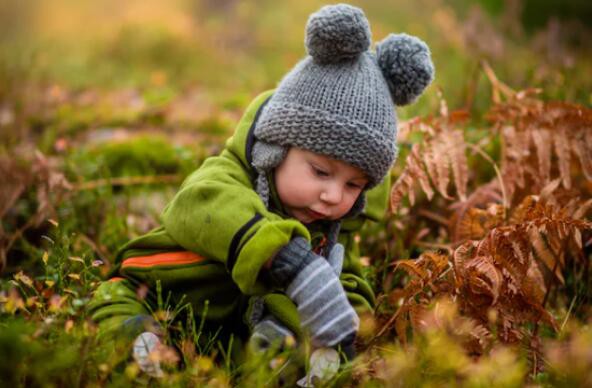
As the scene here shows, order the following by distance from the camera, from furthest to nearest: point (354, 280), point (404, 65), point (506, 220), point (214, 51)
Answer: point (214, 51), point (506, 220), point (354, 280), point (404, 65)

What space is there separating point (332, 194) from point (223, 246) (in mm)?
453

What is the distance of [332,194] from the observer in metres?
2.40

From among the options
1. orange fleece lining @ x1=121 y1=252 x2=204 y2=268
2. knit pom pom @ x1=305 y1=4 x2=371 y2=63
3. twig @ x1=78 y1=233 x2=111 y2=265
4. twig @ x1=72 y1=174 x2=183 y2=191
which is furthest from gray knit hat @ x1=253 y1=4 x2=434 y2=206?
twig @ x1=72 y1=174 x2=183 y2=191

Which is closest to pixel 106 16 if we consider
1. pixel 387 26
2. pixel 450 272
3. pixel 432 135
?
pixel 387 26

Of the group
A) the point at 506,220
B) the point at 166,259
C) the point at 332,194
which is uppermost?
the point at 332,194

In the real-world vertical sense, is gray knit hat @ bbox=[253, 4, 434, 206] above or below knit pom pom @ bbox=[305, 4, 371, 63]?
below

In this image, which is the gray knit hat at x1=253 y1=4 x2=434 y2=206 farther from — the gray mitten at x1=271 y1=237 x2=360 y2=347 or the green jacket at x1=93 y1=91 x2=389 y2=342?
the gray mitten at x1=271 y1=237 x2=360 y2=347

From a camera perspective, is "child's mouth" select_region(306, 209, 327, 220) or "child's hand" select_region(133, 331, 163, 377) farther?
"child's mouth" select_region(306, 209, 327, 220)

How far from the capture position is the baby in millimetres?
2191

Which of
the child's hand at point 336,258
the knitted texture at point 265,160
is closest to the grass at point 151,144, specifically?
the child's hand at point 336,258

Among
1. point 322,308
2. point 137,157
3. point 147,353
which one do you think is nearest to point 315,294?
point 322,308

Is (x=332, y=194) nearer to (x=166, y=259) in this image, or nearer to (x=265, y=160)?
(x=265, y=160)

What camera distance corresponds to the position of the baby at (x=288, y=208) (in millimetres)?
2191

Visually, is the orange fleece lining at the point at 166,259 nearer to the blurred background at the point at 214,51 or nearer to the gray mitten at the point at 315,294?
the gray mitten at the point at 315,294
